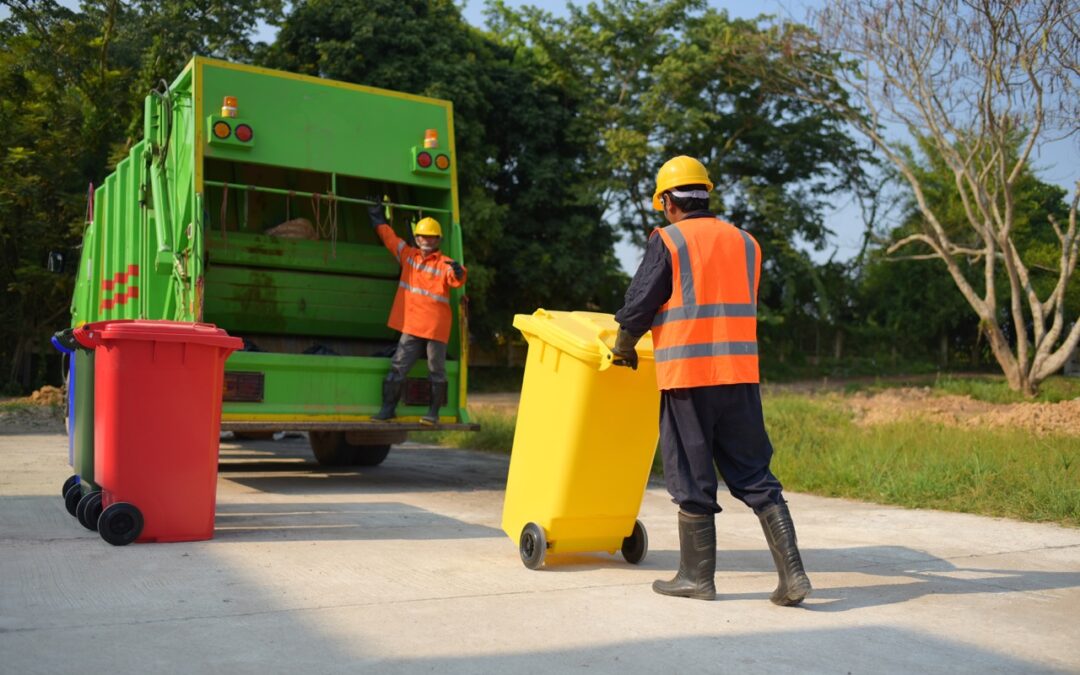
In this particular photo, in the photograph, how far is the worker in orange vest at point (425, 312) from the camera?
7.54m

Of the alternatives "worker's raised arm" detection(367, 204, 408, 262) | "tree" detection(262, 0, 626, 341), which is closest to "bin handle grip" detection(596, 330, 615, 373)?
"worker's raised arm" detection(367, 204, 408, 262)

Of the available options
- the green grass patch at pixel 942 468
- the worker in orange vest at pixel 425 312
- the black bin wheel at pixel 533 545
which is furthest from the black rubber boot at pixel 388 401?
the black bin wheel at pixel 533 545

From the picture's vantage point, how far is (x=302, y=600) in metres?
3.82

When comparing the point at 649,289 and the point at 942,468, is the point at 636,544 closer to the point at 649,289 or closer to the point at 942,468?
the point at 649,289

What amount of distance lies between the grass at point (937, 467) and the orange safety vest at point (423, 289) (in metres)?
2.58

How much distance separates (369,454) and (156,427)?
444 centimetres

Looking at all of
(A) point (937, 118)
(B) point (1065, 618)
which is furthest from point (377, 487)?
(A) point (937, 118)

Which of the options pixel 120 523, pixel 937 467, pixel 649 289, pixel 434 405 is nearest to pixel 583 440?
pixel 649 289

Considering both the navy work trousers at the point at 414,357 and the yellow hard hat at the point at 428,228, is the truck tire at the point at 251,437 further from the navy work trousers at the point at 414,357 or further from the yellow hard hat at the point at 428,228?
the yellow hard hat at the point at 428,228

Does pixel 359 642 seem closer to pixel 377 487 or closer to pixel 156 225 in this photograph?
pixel 377 487

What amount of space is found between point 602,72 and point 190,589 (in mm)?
22190

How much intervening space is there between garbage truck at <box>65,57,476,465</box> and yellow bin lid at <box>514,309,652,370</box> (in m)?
2.90

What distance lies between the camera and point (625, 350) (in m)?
4.20

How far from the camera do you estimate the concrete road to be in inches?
123
